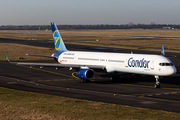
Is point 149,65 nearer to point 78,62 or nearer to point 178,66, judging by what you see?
point 78,62

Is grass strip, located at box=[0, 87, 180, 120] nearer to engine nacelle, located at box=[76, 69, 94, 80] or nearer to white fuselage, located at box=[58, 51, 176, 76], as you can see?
engine nacelle, located at box=[76, 69, 94, 80]

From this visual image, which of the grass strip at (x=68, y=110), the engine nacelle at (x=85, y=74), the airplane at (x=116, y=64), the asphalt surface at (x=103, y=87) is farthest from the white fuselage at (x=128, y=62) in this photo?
the grass strip at (x=68, y=110)

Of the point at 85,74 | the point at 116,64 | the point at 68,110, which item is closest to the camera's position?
the point at 68,110

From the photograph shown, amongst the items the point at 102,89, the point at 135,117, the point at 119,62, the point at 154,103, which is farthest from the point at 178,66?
the point at 135,117

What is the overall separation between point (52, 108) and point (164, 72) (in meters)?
19.6

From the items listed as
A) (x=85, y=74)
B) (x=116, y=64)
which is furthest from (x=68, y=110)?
(x=116, y=64)

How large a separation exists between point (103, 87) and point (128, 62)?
19.0 ft

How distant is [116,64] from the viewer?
4756 centimetres

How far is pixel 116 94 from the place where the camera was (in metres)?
38.7

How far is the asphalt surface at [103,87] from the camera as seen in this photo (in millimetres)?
34469

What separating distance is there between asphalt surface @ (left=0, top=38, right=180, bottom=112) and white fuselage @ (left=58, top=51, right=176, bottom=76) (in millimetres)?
2547

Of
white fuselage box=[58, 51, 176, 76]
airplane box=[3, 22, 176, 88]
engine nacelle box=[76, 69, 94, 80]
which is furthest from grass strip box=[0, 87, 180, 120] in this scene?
white fuselage box=[58, 51, 176, 76]

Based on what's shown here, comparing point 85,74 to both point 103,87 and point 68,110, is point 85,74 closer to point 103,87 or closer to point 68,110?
point 103,87

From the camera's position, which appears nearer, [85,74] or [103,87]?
[103,87]
